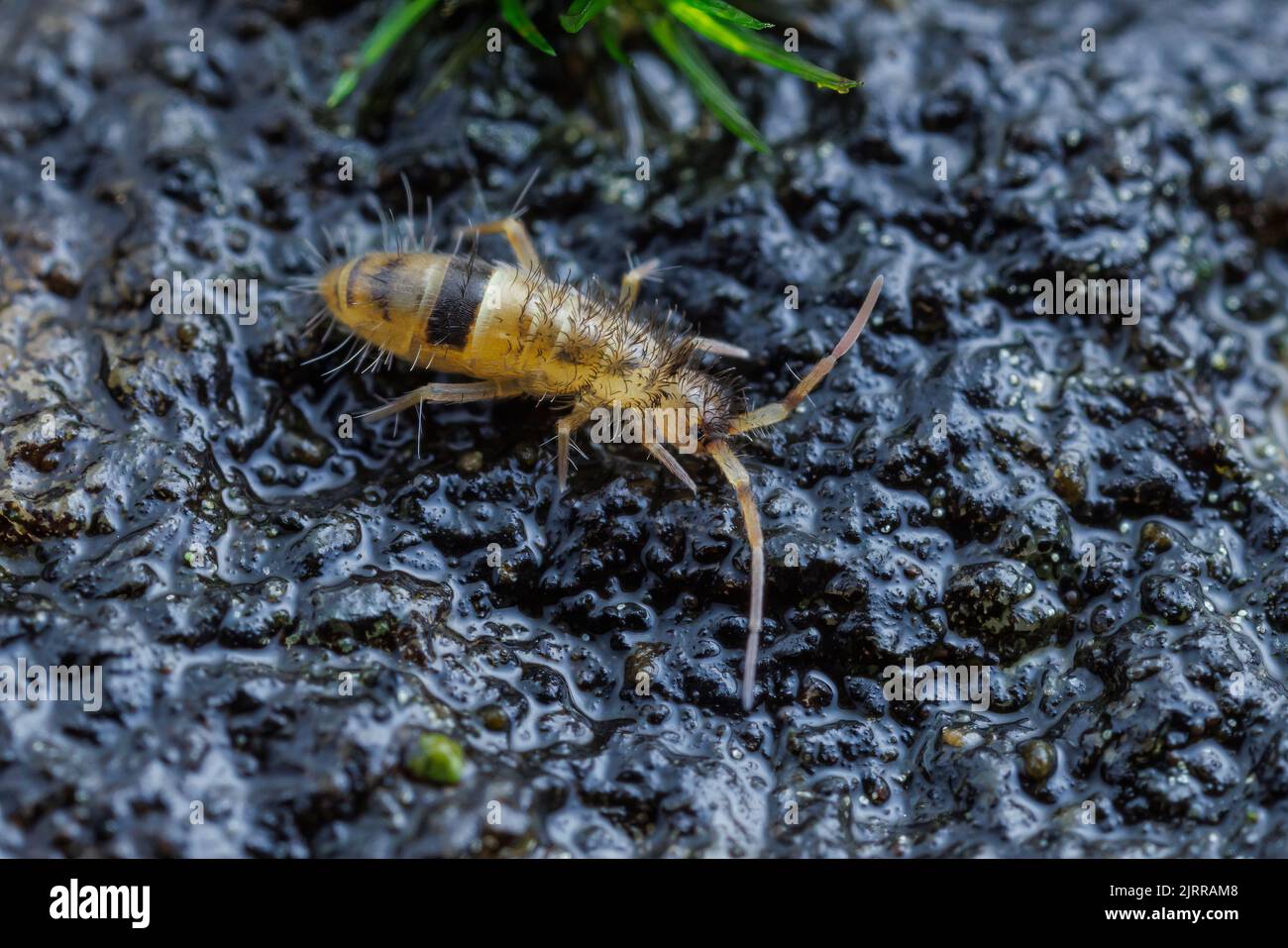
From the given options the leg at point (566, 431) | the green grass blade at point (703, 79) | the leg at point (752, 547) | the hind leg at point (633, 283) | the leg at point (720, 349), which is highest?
the green grass blade at point (703, 79)

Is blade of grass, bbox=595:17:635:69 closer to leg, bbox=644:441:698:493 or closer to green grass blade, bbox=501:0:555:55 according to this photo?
green grass blade, bbox=501:0:555:55

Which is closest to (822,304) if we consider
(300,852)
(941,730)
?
(941,730)

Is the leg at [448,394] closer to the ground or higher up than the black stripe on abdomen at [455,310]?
closer to the ground

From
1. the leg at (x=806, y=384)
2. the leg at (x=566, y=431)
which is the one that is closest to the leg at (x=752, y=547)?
the leg at (x=806, y=384)

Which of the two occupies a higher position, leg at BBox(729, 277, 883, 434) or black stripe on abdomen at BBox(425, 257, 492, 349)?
black stripe on abdomen at BBox(425, 257, 492, 349)

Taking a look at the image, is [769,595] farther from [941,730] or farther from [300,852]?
[300,852]

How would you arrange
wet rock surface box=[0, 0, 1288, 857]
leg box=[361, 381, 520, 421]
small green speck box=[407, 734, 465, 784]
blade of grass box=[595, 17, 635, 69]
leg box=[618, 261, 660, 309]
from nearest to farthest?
small green speck box=[407, 734, 465, 784] → wet rock surface box=[0, 0, 1288, 857] → leg box=[361, 381, 520, 421] → leg box=[618, 261, 660, 309] → blade of grass box=[595, 17, 635, 69]

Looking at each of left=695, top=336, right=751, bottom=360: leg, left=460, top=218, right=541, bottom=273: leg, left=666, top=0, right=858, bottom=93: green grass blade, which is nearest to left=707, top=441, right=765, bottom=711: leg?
left=695, top=336, right=751, bottom=360: leg

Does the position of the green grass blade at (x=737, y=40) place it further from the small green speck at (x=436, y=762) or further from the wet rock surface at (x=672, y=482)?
the small green speck at (x=436, y=762)
